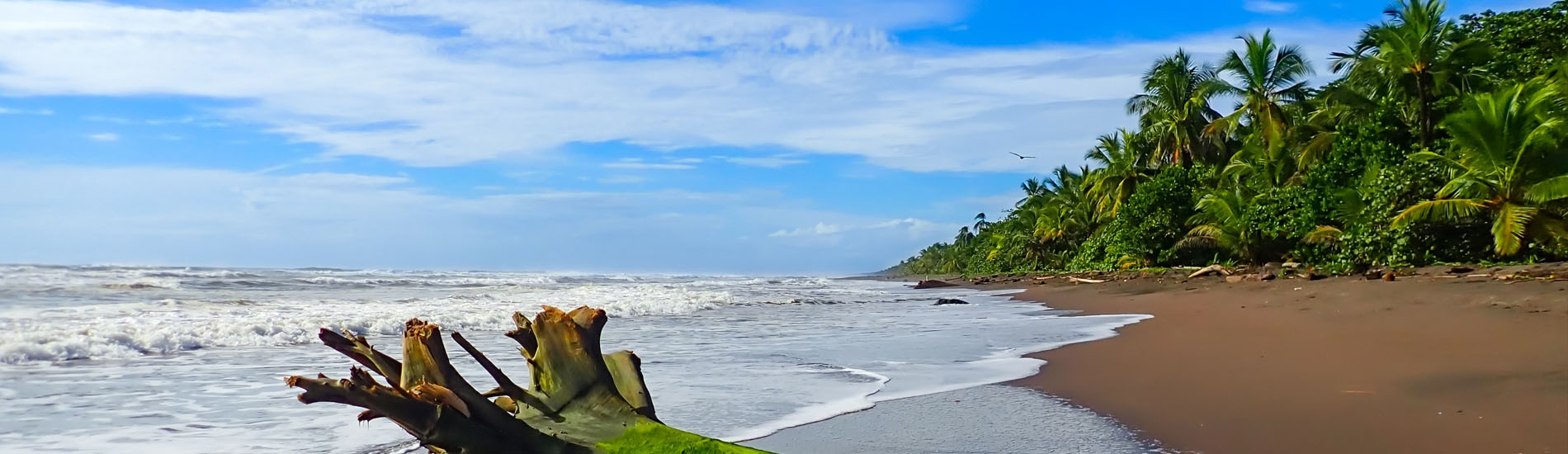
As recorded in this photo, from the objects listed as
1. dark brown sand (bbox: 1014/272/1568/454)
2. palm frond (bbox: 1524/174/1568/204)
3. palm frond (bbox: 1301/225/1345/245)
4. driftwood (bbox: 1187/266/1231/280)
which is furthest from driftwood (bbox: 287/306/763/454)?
driftwood (bbox: 1187/266/1231/280)

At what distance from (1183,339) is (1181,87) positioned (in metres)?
26.9

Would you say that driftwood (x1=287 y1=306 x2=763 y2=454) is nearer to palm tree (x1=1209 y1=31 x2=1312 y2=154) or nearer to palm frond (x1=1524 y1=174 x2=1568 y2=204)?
palm frond (x1=1524 y1=174 x2=1568 y2=204)

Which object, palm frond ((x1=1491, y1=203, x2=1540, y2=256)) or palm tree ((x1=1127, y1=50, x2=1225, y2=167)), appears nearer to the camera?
palm frond ((x1=1491, y1=203, x2=1540, y2=256))

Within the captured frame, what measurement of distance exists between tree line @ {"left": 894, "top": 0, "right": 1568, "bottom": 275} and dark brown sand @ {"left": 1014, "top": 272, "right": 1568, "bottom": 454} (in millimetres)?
5359

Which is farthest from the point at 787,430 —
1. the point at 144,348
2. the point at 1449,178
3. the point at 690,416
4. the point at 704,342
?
the point at 1449,178

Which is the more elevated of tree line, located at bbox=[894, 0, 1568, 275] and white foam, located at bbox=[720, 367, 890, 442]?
tree line, located at bbox=[894, 0, 1568, 275]

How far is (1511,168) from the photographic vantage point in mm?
12711

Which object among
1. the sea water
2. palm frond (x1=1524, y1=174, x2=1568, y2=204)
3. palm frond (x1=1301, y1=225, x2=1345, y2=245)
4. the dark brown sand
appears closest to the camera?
the dark brown sand

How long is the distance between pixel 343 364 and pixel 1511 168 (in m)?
14.6

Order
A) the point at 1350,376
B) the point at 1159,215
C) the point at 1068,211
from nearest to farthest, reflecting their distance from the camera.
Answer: the point at 1350,376, the point at 1159,215, the point at 1068,211

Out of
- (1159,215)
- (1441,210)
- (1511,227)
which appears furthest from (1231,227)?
(1511,227)

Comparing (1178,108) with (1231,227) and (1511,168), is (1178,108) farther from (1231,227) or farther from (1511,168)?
(1511,168)

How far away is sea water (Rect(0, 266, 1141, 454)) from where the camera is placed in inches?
148

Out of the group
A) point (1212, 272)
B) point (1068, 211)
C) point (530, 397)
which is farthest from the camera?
point (1068, 211)
